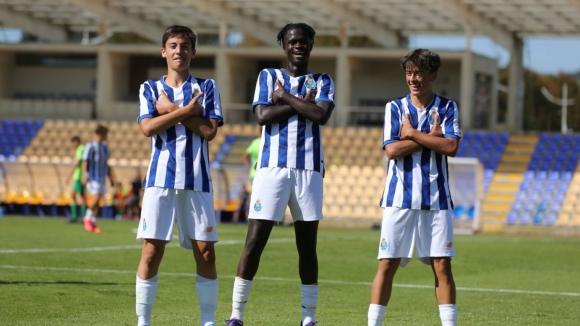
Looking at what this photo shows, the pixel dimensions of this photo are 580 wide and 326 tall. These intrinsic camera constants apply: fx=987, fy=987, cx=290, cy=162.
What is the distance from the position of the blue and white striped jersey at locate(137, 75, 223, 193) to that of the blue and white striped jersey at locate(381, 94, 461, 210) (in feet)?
3.86

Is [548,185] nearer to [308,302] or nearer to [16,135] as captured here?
[16,135]

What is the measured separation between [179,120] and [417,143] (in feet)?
5.04

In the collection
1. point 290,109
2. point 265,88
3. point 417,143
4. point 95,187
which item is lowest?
point 95,187

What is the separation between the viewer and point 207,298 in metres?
6.46

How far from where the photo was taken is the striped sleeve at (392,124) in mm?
6434

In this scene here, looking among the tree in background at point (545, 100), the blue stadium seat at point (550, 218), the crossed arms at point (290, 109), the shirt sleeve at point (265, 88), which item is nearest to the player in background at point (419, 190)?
the crossed arms at point (290, 109)

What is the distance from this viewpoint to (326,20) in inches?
1500

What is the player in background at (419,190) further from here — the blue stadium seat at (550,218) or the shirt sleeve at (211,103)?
the blue stadium seat at (550,218)

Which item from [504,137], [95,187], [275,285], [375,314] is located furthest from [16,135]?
[375,314]

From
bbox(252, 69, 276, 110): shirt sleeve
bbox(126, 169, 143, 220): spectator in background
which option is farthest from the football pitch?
bbox(126, 169, 143, 220): spectator in background

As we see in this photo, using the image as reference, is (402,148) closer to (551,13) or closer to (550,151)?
(550,151)

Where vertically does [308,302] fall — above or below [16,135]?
below

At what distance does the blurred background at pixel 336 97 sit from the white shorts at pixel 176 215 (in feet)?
61.3

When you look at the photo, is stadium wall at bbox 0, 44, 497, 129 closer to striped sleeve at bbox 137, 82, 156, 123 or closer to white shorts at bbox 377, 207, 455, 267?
striped sleeve at bbox 137, 82, 156, 123
